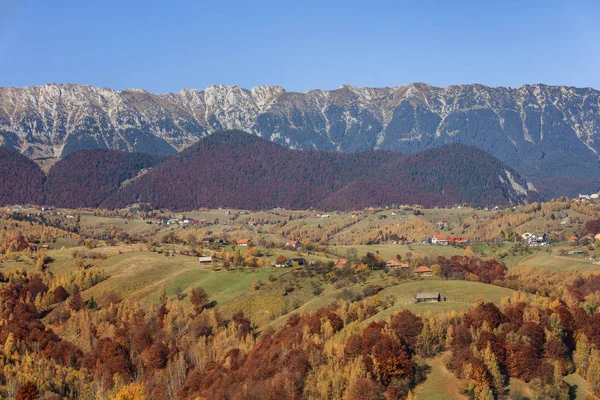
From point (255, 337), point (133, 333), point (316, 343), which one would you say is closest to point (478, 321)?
point (316, 343)

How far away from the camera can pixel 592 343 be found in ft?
396

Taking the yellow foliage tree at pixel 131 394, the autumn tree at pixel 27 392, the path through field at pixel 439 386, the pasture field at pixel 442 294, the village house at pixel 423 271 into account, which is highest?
the pasture field at pixel 442 294

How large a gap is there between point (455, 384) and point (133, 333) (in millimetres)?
72440

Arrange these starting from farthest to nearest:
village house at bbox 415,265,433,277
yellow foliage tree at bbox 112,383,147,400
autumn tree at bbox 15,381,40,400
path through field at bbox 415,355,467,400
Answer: village house at bbox 415,265,433,277
autumn tree at bbox 15,381,40,400
yellow foliage tree at bbox 112,383,147,400
path through field at bbox 415,355,467,400

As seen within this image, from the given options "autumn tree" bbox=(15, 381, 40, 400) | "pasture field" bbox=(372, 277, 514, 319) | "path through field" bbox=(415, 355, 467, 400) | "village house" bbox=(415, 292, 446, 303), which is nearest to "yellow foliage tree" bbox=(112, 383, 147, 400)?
"autumn tree" bbox=(15, 381, 40, 400)


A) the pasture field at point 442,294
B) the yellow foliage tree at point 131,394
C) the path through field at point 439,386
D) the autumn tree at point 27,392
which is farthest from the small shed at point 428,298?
the autumn tree at point 27,392

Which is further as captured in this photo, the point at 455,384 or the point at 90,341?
the point at 90,341

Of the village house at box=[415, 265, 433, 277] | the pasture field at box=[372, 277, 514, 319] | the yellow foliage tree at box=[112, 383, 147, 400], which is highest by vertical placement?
the pasture field at box=[372, 277, 514, 319]

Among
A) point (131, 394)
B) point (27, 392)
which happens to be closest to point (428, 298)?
point (131, 394)

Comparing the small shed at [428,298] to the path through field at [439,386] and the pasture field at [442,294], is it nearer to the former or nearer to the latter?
the pasture field at [442,294]

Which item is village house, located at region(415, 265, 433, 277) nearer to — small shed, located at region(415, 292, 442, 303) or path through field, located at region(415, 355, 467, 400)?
small shed, located at region(415, 292, 442, 303)

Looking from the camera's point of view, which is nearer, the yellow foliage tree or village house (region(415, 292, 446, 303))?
the yellow foliage tree

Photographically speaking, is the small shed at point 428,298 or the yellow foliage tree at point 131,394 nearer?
the yellow foliage tree at point 131,394

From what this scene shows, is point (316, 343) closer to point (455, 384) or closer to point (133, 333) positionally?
point (455, 384)
